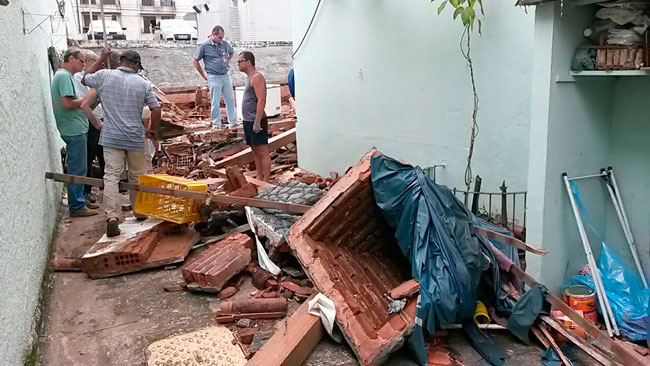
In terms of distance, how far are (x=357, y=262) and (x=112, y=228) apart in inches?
108

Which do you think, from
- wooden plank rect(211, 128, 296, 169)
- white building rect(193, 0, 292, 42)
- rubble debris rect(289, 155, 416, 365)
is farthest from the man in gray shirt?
white building rect(193, 0, 292, 42)

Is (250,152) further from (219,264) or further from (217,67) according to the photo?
(219,264)

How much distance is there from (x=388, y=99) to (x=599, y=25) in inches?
127

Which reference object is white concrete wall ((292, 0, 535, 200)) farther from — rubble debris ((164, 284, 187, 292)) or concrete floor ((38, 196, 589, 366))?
rubble debris ((164, 284, 187, 292))

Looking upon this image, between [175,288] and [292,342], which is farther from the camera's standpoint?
[175,288]

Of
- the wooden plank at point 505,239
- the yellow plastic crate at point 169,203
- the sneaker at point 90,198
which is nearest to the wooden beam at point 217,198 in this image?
the yellow plastic crate at point 169,203

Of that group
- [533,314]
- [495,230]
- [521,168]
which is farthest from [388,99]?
[533,314]

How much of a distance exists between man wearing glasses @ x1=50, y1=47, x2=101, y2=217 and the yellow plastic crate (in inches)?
50.1

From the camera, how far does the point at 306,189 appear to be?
20.3 feet

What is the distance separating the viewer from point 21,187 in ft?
14.1

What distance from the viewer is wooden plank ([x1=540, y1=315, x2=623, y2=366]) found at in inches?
146

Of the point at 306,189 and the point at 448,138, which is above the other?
the point at 448,138

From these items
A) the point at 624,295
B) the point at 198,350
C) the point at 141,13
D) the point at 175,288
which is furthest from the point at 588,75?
Result: the point at 141,13

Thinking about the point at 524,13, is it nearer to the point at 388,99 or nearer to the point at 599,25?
the point at 599,25
